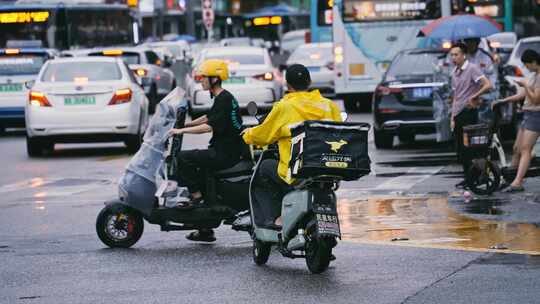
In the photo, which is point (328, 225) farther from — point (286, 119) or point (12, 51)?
point (12, 51)

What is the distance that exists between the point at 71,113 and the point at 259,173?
12.4m

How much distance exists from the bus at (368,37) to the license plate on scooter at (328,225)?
72.9 feet

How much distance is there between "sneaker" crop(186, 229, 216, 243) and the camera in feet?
40.9

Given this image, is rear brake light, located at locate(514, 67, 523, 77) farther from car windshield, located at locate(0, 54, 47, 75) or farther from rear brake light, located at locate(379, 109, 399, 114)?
car windshield, located at locate(0, 54, 47, 75)

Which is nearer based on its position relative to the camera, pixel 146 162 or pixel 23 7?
pixel 146 162

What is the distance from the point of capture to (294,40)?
218ft

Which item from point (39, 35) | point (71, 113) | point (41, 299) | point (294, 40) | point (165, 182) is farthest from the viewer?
point (294, 40)

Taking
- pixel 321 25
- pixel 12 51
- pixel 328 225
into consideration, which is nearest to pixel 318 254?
pixel 328 225

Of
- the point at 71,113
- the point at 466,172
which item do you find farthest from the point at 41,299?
the point at 71,113

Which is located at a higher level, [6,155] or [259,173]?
[259,173]

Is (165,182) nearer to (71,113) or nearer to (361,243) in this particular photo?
(361,243)

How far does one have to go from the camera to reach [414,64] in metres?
23.0

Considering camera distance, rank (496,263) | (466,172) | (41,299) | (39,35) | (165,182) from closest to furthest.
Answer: (41,299) < (496,263) < (165,182) < (466,172) < (39,35)

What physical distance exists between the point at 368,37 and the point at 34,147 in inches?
428
